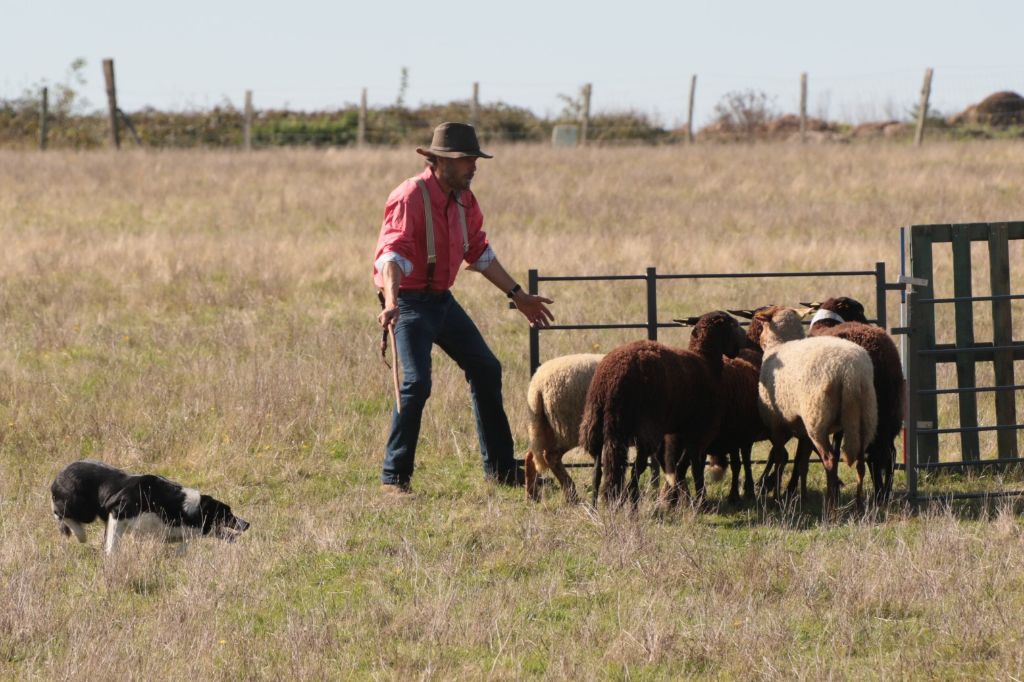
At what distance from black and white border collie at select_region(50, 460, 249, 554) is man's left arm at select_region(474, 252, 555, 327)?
2.19 m

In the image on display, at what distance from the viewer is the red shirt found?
7.57 metres

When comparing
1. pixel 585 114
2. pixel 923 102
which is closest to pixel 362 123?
pixel 585 114

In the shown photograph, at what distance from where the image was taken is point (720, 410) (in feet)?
23.9

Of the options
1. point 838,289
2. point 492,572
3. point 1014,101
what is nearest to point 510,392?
point 492,572

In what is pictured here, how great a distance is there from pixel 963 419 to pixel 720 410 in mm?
2064

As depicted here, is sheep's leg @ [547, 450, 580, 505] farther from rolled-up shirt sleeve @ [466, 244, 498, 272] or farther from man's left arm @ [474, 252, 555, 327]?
rolled-up shirt sleeve @ [466, 244, 498, 272]

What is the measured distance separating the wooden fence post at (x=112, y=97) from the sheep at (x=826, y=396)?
87.0 ft

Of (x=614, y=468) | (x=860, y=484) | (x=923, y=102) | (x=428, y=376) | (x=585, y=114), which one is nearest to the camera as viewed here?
(x=614, y=468)

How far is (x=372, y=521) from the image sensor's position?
7.28 metres

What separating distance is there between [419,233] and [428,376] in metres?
0.85

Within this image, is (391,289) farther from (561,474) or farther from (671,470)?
(671,470)

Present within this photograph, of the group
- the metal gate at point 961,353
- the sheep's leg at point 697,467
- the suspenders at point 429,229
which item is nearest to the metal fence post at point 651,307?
the sheep's leg at point 697,467

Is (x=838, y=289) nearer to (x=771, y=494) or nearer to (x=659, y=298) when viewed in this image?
(x=659, y=298)

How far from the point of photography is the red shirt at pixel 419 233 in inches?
298
